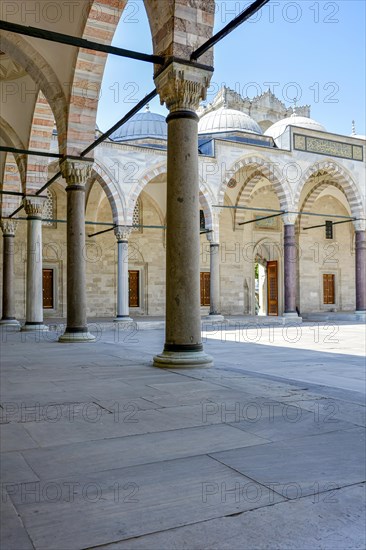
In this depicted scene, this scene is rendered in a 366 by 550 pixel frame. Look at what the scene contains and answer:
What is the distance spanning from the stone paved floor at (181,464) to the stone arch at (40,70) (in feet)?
19.1

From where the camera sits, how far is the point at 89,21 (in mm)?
7637

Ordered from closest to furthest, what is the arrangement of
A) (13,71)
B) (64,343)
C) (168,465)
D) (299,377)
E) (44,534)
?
(44,534) < (168,465) < (299,377) < (64,343) < (13,71)

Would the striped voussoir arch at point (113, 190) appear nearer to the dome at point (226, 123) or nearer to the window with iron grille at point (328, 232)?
the dome at point (226, 123)

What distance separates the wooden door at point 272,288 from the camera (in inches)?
933

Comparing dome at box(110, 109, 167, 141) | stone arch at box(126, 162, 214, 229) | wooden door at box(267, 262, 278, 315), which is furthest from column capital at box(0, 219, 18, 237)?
wooden door at box(267, 262, 278, 315)

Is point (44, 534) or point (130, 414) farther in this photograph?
point (130, 414)

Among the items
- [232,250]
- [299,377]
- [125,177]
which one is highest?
[125,177]

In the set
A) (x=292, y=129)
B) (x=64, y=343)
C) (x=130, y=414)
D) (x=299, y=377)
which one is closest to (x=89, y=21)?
(x=64, y=343)

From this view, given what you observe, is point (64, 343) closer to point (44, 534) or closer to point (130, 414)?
point (130, 414)

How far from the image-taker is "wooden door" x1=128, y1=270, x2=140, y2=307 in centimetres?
2036

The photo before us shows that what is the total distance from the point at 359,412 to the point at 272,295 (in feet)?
68.5

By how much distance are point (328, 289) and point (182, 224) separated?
2048cm

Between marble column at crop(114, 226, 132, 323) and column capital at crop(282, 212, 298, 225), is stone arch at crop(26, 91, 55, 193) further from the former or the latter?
column capital at crop(282, 212, 298, 225)

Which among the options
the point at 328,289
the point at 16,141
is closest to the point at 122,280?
the point at 16,141
